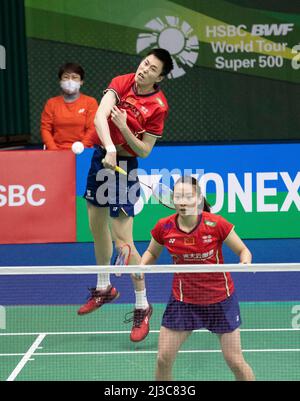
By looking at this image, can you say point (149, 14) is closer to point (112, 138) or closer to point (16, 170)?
point (16, 170)

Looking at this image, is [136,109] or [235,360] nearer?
[235,360]

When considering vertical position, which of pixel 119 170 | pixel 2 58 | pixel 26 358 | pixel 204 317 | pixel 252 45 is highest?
pixel 252 45

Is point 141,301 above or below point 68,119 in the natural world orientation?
below

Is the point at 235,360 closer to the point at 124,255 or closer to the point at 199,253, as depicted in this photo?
the point at 199,253

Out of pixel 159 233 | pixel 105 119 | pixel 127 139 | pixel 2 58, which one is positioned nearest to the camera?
pixel 159 233

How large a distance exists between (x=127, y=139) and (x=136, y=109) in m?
0.31

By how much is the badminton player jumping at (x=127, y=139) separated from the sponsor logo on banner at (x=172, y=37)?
9.17 metres

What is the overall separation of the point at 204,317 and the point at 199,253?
1.25ft

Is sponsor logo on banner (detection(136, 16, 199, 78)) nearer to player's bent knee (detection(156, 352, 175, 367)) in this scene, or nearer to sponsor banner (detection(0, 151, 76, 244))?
sponsor banner (detection(0, 151, 76, 244))

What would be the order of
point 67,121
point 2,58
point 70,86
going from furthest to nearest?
1. point 2,58
2. point 67,121
3. point 70,86

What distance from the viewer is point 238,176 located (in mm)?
10852

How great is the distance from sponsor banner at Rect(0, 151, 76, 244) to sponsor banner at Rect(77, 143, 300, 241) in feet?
0.55

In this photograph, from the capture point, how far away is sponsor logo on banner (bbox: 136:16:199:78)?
16.7 metres

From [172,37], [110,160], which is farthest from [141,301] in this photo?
[172,37]
